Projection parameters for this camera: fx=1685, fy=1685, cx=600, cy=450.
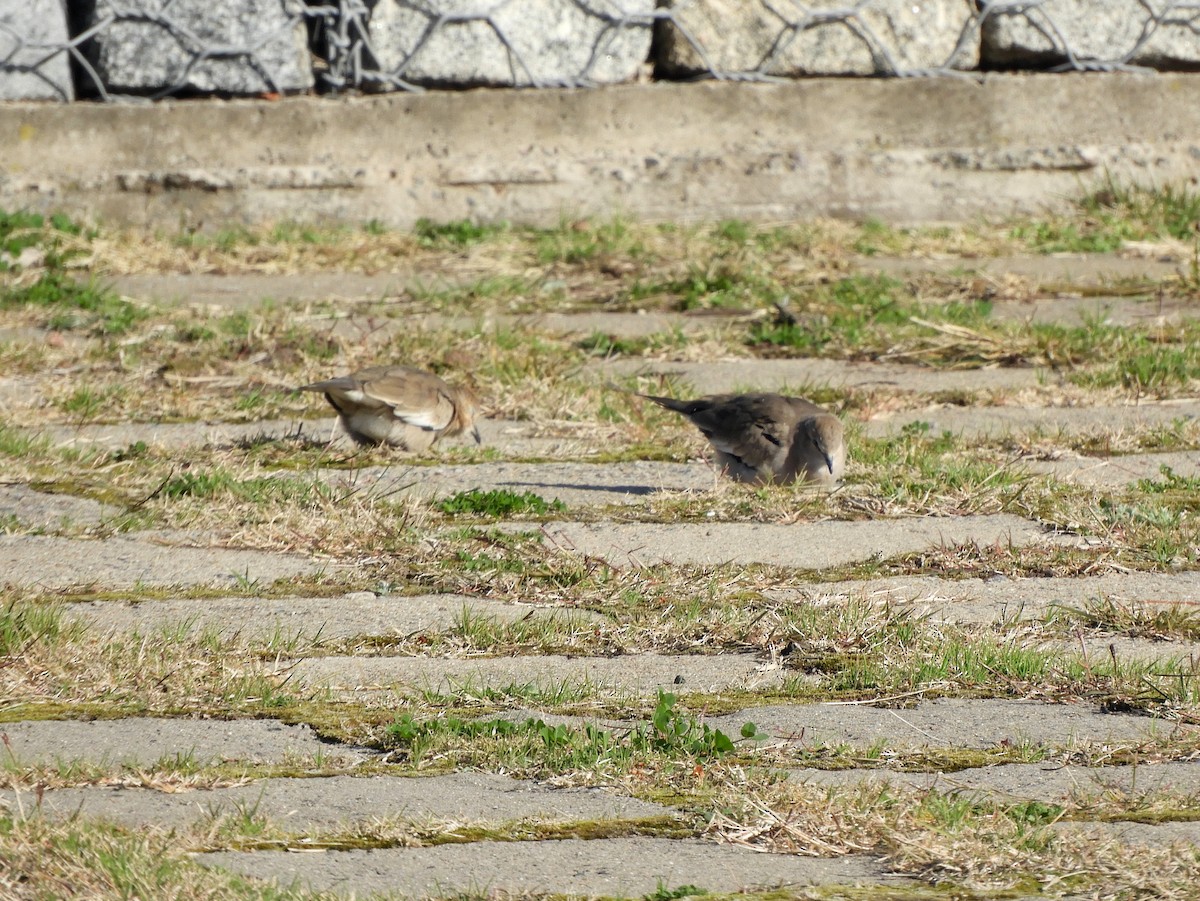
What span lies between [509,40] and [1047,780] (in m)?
7.15

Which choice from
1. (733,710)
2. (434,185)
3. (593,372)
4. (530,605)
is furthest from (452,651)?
(434,185)

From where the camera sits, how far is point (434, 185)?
32.1 feet

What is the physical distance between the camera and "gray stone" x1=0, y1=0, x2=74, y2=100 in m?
9.45

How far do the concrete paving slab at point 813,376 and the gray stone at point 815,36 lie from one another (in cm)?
299

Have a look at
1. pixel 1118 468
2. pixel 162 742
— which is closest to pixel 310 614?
pixel 162 742

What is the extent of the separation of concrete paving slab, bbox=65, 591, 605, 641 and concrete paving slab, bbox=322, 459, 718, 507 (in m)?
1.01

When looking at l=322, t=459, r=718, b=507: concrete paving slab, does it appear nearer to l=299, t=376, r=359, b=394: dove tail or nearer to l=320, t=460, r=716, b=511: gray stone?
l=320, t=460, r=716, b=511: gray stone

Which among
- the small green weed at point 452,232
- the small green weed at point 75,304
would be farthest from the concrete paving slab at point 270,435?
the small green weed at point 452,232

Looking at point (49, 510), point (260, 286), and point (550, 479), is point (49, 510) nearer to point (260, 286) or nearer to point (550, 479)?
point (550, 479)

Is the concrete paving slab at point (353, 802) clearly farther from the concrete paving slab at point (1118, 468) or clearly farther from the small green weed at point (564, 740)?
the concrete paving slab at point (1118, 468)

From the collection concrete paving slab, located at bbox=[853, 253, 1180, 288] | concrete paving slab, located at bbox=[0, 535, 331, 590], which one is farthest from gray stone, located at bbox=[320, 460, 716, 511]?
concrete paving slab, located at bbox=[853, 253, 1180, 288]

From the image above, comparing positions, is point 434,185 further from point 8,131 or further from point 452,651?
point 452,651

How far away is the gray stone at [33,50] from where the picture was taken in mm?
9453

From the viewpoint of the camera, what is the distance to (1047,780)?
353 centimetres
